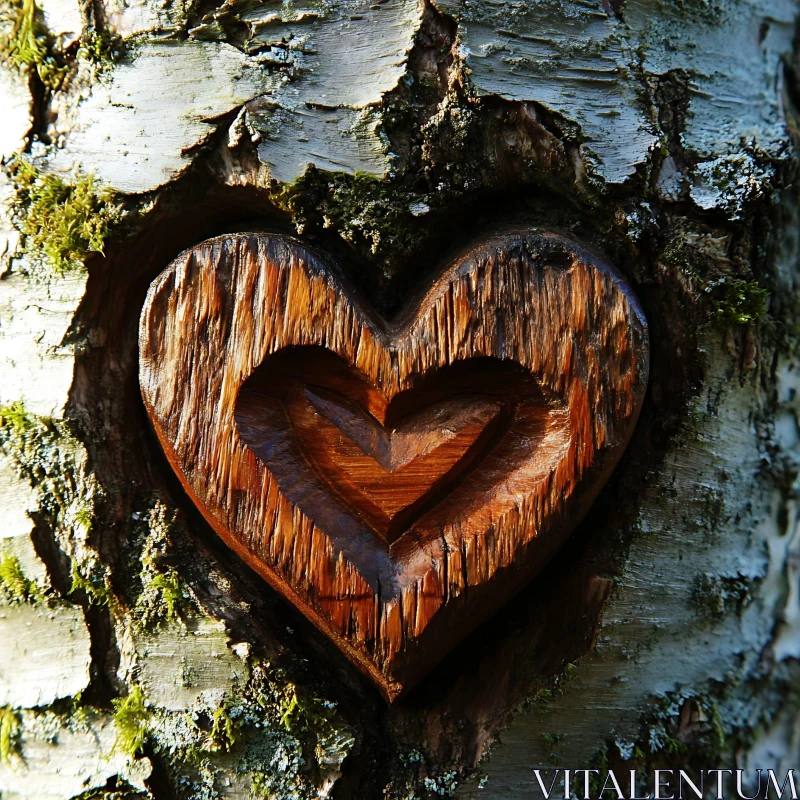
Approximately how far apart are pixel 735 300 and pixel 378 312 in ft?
2.63

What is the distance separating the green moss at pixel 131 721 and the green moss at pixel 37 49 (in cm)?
137

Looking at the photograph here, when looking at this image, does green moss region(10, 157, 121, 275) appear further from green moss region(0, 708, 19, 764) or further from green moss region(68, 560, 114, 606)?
green moss region(0, 708, 19, 764)

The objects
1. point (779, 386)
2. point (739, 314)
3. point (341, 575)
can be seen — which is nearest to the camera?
point (341, 575)

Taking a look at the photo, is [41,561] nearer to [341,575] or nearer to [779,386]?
[341,575]

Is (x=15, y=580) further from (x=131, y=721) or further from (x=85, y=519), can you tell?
(x=131, y=721)

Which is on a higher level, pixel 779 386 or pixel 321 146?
pixel 321 146

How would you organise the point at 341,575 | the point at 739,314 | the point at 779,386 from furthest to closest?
the point at 779,386, the point at 739,314, the point at 341,575

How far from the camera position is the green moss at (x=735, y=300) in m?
1.54

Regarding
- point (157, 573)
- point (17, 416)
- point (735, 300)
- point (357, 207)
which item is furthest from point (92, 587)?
point (735, 300)

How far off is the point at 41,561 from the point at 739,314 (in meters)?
1.65

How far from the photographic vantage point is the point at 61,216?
152 cm

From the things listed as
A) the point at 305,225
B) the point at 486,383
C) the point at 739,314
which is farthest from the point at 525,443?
the point at 305,225

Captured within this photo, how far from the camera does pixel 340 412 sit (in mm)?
1562

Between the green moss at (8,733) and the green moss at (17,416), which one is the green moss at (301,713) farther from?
the green moss at (17,416)
